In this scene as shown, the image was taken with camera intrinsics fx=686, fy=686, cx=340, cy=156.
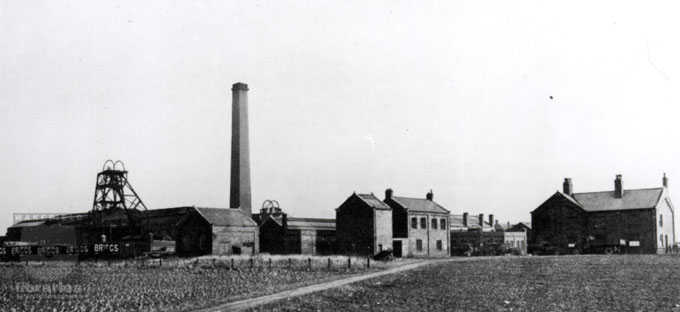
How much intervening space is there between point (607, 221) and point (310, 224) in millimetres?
25981

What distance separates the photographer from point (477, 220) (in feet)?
299

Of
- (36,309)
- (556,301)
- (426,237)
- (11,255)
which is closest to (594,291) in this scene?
(556,301)

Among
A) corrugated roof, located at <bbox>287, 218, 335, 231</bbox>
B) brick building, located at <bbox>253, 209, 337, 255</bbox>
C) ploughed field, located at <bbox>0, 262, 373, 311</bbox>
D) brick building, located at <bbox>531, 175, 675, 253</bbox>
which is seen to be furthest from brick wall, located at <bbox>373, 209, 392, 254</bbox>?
ploughed field, located at <bbox>0, 262, 373, 311</bbox>

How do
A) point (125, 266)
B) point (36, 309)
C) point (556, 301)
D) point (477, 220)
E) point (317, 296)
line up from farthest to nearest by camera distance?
1. point (477, 220)
2. point (125, 266)
3. point (317, 296)
4. point (556, 301)
5. point (36, 309)

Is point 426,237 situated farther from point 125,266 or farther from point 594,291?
point 594,291

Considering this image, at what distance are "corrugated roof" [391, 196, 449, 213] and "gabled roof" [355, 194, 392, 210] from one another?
2351 millimetres

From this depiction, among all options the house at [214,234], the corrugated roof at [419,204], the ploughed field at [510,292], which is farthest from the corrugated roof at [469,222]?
the ploughed field at [510,292]

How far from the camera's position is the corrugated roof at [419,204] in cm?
5856

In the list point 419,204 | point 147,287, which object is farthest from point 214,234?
point 147,287

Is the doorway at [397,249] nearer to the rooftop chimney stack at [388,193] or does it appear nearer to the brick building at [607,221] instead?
the rooftop chimney stack at [388,193]

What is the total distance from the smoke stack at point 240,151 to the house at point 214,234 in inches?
162

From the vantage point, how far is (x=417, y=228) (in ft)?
192

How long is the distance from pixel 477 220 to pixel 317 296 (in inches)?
2775

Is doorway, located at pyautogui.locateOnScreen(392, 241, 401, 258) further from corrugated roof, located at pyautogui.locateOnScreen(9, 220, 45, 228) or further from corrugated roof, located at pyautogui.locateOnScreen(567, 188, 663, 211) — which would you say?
corrugated roof, located at pyautogui.locateOnScreen(9, 220, 45, 228)
